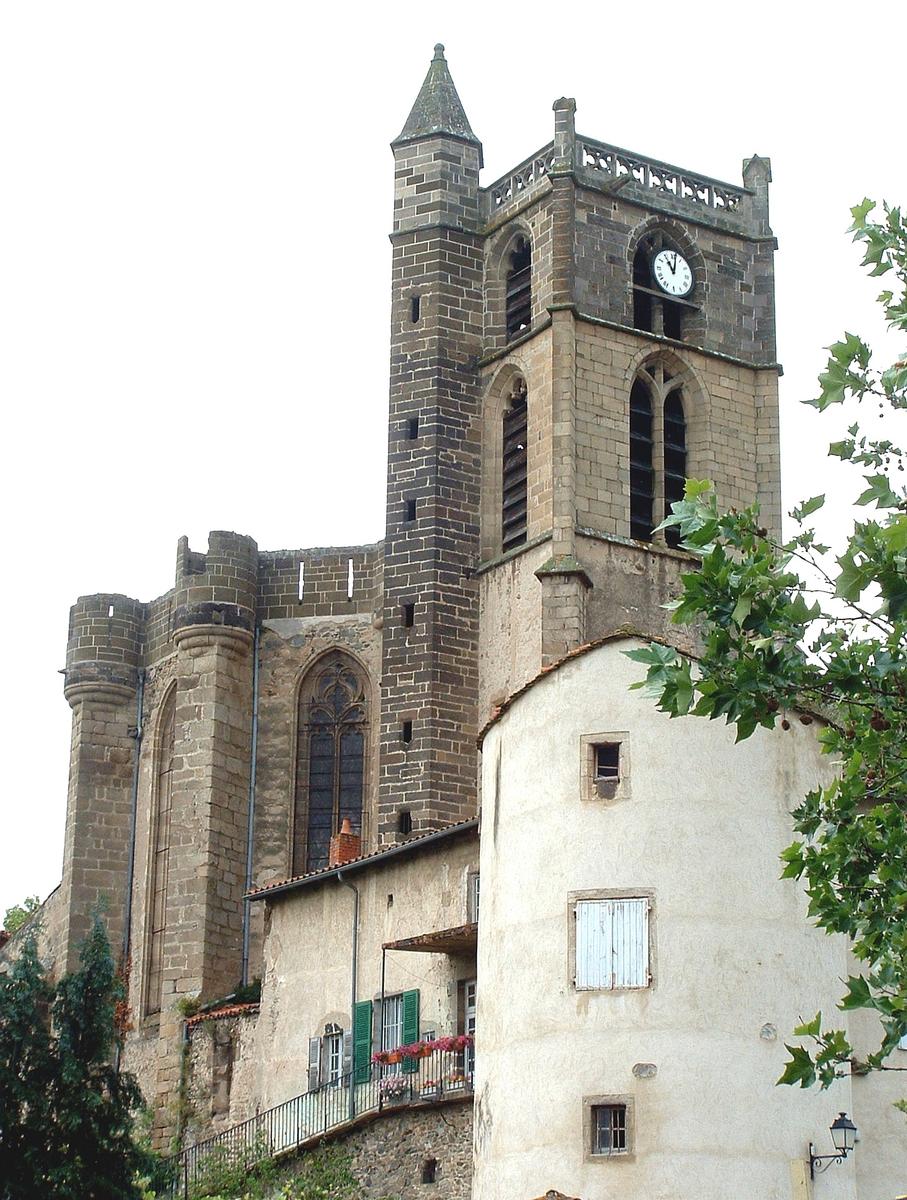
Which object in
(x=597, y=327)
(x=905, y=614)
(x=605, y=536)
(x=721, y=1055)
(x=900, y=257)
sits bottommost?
(x=721, y=1055)

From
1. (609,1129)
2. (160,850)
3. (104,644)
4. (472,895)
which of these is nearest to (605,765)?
(609,1129)

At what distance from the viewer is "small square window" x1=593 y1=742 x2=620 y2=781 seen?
3102cm

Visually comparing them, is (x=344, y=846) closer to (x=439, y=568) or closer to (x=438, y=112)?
A: (x=439, y=568)

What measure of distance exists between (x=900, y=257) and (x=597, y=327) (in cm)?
2759

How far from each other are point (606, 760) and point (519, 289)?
20713 millimetres

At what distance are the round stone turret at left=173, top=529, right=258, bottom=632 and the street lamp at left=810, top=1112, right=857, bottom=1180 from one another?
21.3 m

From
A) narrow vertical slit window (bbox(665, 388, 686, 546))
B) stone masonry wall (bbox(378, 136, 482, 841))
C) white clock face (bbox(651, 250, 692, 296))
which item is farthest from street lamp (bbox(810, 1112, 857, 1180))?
white clock face (bbox(651, 250, 692, 296))

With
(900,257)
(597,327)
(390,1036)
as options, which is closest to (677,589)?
(597,327)

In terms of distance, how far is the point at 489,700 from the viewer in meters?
46.8

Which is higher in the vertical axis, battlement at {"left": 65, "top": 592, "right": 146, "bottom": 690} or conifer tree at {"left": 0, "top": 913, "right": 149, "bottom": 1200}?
battlement at {"left": 65, "top": 592, "right": 146, "bottom": 690}

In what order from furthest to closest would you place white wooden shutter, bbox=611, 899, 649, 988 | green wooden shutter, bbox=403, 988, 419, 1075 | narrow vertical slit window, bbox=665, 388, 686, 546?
narrow vertical slit window, bbox=665, 388, 686, 546 → green wooden shutter, bbox=403, 988, 419, 1075 → white wooden shutter, bbox=611, 899, 649, 988

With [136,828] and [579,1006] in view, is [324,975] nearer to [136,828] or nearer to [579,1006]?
[579,1006]

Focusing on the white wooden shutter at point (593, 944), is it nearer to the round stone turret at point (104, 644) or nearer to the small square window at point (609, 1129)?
the small square window at point (609, 1129)

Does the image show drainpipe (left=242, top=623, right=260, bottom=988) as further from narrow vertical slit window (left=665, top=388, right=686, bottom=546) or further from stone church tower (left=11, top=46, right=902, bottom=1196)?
narrow vertical slit window (left=665, top=388, right=686, bottom=546)
